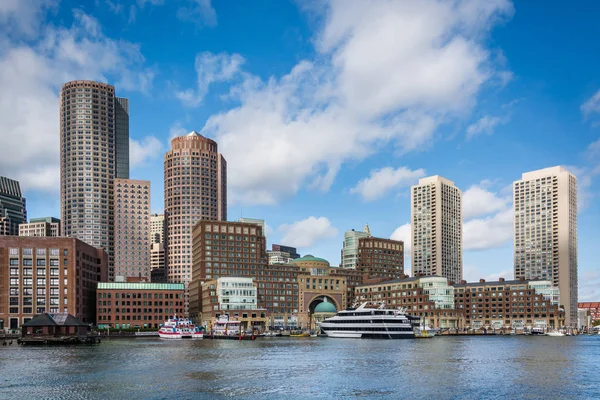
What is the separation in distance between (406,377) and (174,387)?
36468 mm

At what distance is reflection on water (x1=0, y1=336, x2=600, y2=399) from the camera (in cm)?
8806

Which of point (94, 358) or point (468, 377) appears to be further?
point (94, 358)

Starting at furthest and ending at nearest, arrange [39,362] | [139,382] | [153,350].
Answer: [153,350]
[39,362]
[139,382]

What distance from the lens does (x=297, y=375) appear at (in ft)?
354

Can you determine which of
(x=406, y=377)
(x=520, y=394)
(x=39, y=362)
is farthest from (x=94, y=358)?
(x=520, y=394)

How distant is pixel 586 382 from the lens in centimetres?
10050

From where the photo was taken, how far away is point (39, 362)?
12988cm

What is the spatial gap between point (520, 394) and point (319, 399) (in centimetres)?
2691

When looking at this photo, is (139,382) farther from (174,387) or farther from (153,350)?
(153,350)

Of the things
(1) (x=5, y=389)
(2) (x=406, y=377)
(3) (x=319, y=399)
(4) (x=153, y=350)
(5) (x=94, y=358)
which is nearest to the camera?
(3) (x=319, y=399)

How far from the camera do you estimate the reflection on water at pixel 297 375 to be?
88062mm

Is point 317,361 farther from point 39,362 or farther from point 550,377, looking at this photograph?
point 39,362

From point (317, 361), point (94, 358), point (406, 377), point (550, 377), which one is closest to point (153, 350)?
point (94, 358)

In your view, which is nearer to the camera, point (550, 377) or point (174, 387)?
point (174, 387)
